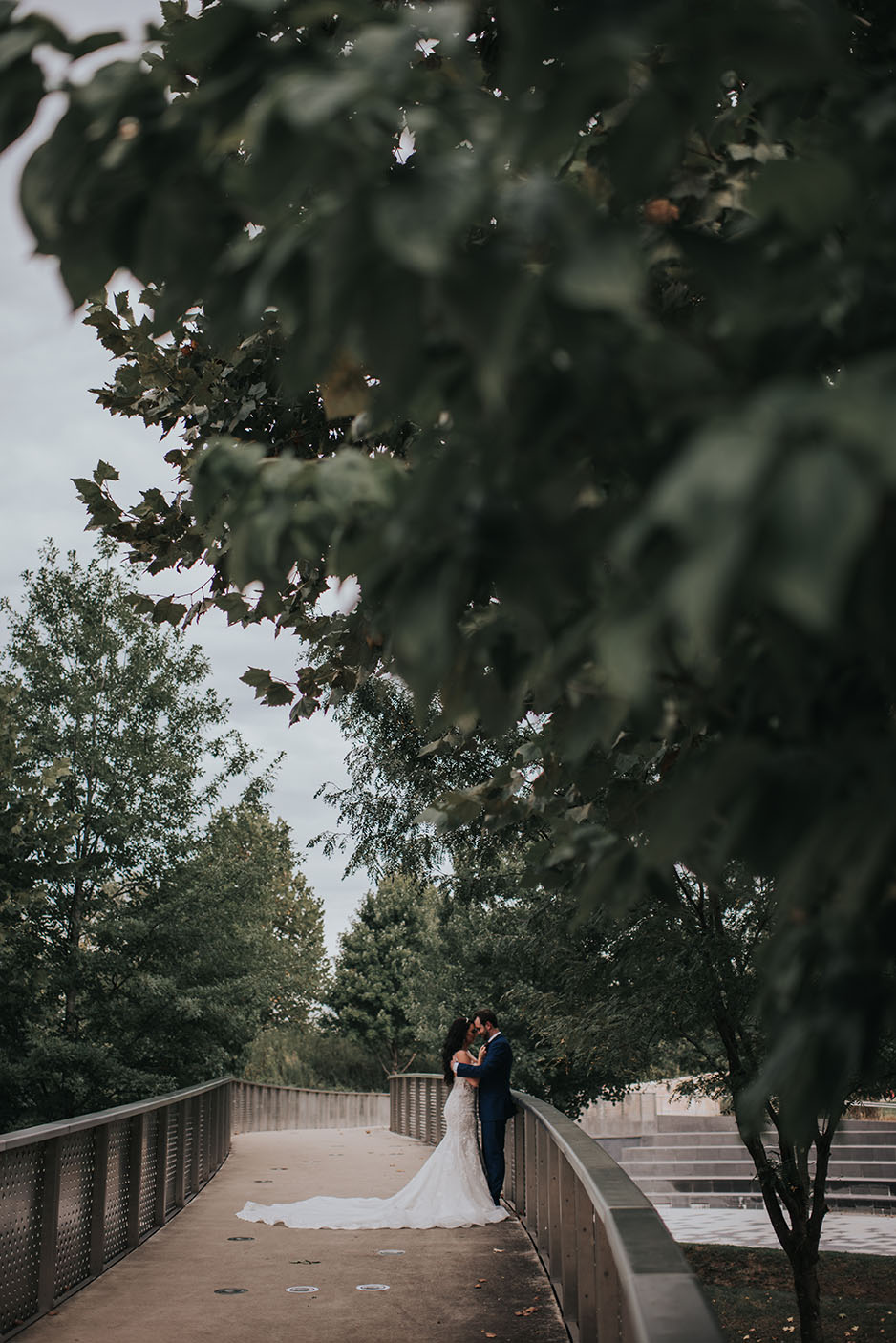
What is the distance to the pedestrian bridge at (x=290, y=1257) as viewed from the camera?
5078 mm

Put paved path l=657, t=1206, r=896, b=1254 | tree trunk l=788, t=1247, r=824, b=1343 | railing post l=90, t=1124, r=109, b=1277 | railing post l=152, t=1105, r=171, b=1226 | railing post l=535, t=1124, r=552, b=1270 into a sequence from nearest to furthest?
railing post l=90, t=1124, r=109, b=1277 → railing post l=535, t=1124, r=552, b=1270 → tree trunk l=788, t=1247, r=824, b=1343 → railing post l=152, t=1105, r=171, b=1226 → paved path l=657, t=1206, r=896, b=1254

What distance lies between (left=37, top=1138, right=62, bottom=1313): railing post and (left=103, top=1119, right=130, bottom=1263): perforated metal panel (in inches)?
57.3

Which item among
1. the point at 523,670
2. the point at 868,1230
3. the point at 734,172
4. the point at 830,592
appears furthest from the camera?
the point at 868,1230

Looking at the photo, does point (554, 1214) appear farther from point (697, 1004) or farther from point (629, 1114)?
point (629, 1114)

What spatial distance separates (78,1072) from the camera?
72.8 ft

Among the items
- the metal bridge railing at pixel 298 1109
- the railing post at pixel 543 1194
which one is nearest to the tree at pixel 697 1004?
the railing post at pixel 543 1194

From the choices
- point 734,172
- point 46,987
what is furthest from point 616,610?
point 46,987

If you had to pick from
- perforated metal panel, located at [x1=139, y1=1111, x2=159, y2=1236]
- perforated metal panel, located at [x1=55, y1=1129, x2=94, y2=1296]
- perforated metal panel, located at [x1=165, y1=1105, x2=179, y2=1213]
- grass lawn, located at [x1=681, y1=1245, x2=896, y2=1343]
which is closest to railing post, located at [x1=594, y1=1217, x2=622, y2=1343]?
perforated metal panel, located at [x1=55, y1=1129, x2=94, y2=1296]

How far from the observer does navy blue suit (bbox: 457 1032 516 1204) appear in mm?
11602

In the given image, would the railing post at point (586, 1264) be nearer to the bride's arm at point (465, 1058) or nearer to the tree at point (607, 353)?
the tree at point (607, 353)

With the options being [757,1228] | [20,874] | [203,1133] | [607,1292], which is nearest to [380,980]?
[757,1228]

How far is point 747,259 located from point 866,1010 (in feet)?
3.17

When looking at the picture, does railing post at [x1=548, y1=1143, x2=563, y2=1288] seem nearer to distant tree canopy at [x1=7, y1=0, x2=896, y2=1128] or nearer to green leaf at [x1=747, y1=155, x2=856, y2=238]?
distant tree canopy at [x1=7, y1=0, x2=896, y2=1128]

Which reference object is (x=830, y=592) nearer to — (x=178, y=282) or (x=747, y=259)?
(x=747, y=259)
